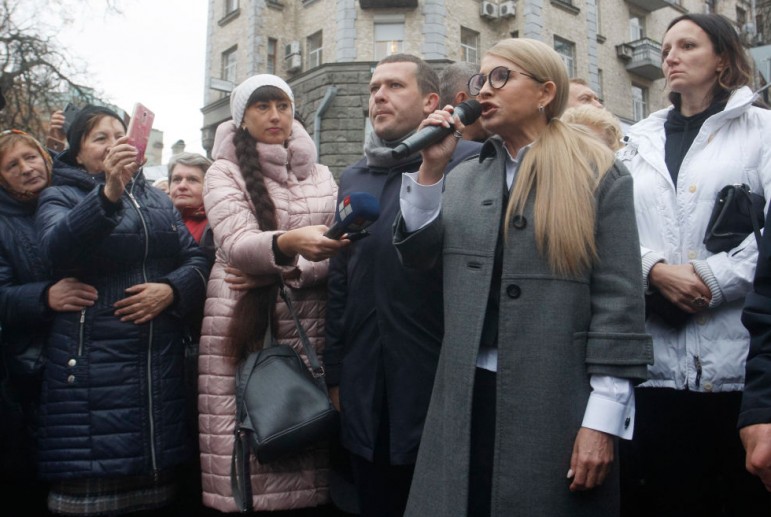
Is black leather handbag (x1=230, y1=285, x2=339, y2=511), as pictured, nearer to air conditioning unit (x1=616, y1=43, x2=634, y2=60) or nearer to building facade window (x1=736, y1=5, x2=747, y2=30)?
air conditioning unit (x1=616, y1=43, x2=634, y2=60)

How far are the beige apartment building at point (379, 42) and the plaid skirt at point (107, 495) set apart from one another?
45.3 ft

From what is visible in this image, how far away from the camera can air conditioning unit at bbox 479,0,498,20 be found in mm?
18656

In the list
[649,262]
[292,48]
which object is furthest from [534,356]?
[292,48]

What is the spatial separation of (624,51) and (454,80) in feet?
66.3

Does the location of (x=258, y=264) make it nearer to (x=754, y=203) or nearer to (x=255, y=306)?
(x=255, y=306)

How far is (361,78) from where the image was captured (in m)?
17.2

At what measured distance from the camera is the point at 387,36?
18.2 metres

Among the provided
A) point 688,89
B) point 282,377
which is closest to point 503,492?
point 282,377

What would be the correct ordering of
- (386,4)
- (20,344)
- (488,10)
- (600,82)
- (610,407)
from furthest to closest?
(600,82), (488,10), (386,4), (20,344), (610,407)

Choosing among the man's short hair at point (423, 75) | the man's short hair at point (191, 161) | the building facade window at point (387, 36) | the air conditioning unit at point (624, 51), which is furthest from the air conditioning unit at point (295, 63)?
the man's short hair at point (423, 75)

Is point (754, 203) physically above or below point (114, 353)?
above

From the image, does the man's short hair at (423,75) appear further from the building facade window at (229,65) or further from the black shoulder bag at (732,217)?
the building facade window at (229,65)

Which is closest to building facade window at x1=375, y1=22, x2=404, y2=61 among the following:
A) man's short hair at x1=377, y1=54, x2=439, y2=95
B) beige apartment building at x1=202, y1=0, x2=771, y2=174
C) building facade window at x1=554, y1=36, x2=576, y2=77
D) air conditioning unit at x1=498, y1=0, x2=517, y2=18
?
beige apartment building at x1=202, y1=0, x2=771, y2=174

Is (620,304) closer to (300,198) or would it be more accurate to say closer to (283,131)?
(300,198)
